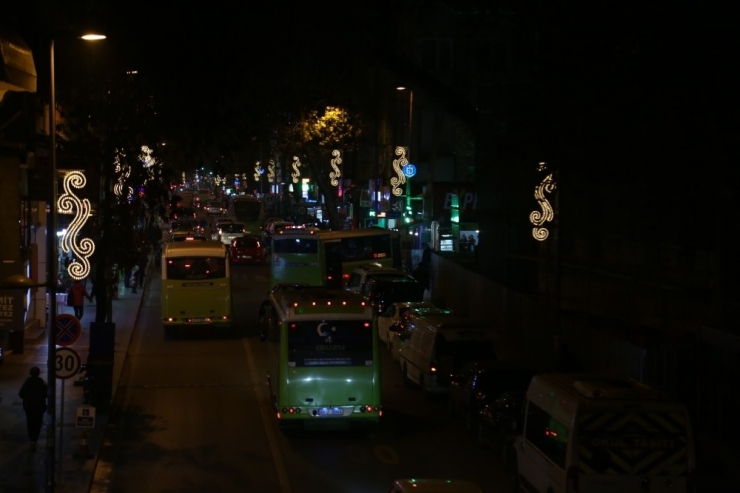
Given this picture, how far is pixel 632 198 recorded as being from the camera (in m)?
25.1

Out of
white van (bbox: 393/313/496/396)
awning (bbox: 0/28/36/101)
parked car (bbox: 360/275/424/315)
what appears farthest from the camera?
parked car (bbox: 360/275/424/315)

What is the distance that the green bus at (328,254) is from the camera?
139 ft

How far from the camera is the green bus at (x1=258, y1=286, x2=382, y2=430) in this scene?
18938 mm

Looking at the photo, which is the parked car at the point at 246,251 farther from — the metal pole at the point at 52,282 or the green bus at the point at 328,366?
the metal pole at the point at 52,282

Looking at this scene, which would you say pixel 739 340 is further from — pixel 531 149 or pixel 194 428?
pixel 194 428

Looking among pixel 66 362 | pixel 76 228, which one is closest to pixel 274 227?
pixel 76 228

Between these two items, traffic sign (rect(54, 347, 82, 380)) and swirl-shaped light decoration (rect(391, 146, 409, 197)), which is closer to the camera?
traffic sign (rect(54, 347, 82, 380))

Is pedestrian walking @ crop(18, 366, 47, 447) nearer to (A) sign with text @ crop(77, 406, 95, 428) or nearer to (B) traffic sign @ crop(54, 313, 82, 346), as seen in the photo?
(B) traffic sign @ crop(54, 313, 82, 346)

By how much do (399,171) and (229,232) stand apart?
613 inches

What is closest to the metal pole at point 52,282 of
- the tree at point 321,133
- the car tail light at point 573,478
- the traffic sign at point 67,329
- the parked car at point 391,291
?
the traffic sign at point 67,329

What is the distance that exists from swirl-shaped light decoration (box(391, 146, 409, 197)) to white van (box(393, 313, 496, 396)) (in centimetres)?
3140

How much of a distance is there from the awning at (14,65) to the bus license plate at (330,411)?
27.1ft

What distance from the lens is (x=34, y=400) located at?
17938 mm

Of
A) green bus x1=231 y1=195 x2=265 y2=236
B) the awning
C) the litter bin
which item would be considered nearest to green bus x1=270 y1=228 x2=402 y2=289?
the litter bin
